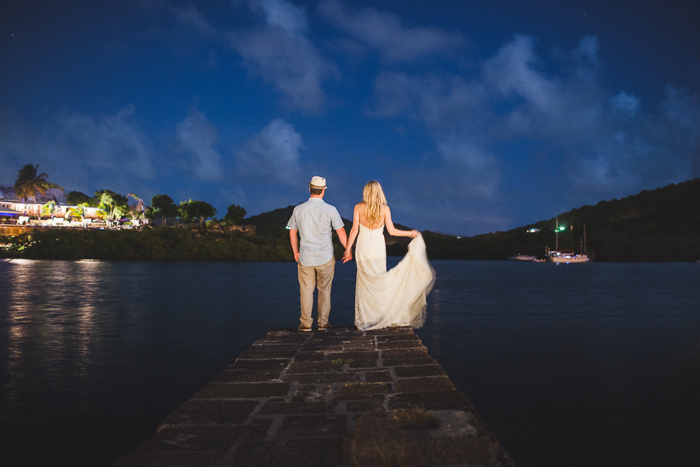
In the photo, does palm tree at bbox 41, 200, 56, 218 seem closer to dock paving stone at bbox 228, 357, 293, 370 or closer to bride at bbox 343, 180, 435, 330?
bride at bbox 343, 180, 435, 330

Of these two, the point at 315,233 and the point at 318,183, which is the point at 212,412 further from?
the point at 318,183

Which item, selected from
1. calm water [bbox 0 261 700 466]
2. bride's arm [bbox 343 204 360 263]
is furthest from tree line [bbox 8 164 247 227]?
bride's arm [bbox 343 204 360 263]

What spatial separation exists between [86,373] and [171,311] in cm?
1656

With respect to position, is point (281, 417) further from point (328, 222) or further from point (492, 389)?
point (492, 389)

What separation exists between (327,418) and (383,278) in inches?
172

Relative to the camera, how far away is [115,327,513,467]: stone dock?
3.05 metres

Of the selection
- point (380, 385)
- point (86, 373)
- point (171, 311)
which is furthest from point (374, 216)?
→ point (171, 311)

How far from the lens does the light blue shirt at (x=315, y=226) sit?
26.1 feet

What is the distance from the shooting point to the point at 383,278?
823 cm

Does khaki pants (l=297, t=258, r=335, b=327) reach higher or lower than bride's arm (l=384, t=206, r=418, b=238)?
lower

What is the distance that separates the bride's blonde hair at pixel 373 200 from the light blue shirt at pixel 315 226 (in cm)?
51

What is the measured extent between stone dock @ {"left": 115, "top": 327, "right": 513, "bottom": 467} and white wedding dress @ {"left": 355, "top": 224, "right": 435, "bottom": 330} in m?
1.73

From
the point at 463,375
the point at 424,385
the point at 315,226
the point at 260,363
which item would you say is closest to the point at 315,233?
the point at 315,226

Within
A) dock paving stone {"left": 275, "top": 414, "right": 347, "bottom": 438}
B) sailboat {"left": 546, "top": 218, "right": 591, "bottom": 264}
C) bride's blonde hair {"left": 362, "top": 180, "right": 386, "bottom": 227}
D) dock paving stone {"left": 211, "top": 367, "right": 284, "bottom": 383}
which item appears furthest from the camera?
sailboat {"left": 546, "top": 218, "right": 591, "bottom": 264}
